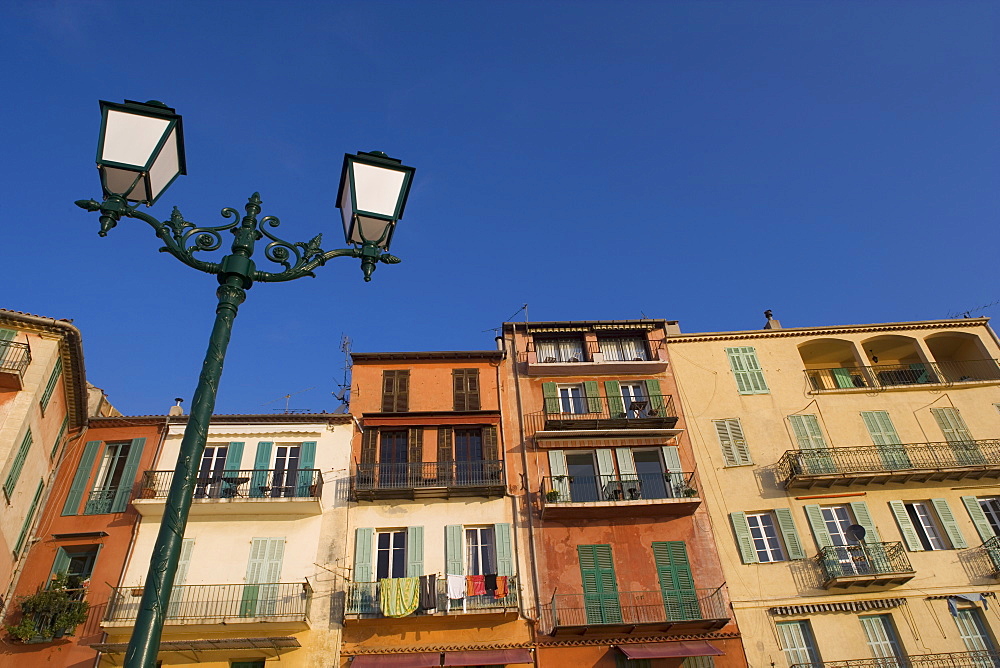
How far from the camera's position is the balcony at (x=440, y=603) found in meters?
21.9

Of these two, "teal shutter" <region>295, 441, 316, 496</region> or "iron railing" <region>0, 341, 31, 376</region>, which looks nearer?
"iron railing" <region>0, 341, 31, 376</region>

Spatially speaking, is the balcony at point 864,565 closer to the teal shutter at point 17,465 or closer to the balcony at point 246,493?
the balcony at point 246,493

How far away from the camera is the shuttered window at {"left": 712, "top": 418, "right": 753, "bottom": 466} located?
26.4 m

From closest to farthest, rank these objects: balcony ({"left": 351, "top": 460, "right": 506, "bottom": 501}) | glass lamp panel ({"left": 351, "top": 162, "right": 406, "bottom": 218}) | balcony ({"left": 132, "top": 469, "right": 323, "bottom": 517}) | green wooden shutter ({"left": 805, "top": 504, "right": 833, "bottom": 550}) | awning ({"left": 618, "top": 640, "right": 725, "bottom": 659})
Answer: glass lamp panel ({"left": 351, "top": 162, "right": 406, "bottom": 218}) < awning ({"left": 618, "top": 640, "right": 725, "bottom": 659}) < balcony ({"left": 132, "top": 469, "right": 323, "bottom": 517}) < green wooden shutter ({"left": 805, "top": 504, "right": 833, "bottom": 550}) < balcony ({"left": 351, "top": 460, "right": 506, "bottom": 501})

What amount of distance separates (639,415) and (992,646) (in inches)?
519

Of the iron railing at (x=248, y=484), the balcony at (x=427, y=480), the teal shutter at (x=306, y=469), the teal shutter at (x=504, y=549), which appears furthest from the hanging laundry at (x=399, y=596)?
the teal shutter at (x=306, y=469)

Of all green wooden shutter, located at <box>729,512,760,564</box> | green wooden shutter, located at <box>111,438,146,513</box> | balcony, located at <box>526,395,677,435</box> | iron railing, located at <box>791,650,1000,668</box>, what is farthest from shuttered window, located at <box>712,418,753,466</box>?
green wooden shutter, located at <box>111,438,146,513</box>

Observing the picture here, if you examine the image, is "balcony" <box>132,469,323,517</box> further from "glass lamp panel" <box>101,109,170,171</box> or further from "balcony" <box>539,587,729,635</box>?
"glass lamp panel" <box>101,109,170,171</box>

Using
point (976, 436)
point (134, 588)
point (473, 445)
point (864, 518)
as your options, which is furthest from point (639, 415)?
point (134, 588)

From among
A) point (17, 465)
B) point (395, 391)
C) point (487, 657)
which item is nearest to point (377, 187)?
point (487, 657)

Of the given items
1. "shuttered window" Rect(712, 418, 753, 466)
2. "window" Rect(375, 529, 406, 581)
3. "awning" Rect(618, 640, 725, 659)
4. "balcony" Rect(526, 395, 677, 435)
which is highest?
"balcony" Rect(526, 395, 677, 435)

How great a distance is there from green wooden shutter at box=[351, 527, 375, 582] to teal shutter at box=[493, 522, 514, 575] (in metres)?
4.18

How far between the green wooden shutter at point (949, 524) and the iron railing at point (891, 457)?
4.48ft

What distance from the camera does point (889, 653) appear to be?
→ 22359 mm
